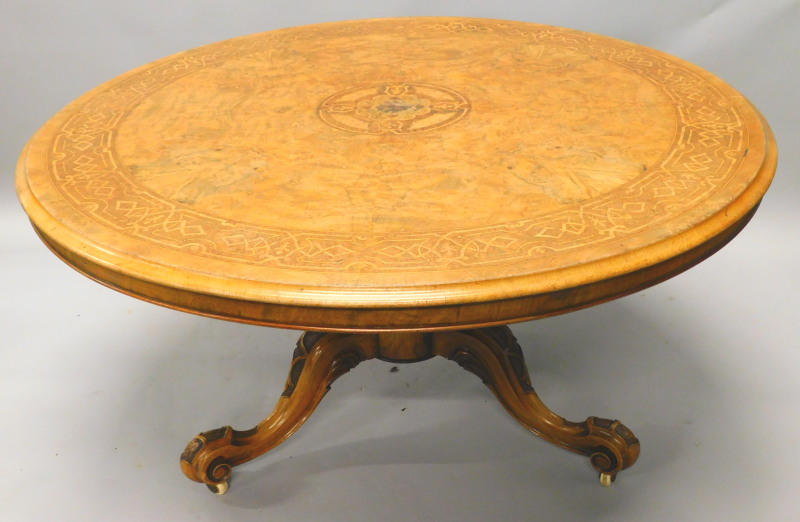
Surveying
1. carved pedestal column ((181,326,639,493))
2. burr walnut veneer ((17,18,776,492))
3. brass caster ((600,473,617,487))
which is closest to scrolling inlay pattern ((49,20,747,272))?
burr walnut veneer ((17,18,776,492))

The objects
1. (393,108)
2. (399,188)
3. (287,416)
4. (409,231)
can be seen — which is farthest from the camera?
(287,416)

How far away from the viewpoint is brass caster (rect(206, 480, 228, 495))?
7.15 feet

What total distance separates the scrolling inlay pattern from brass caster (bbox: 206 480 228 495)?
86cm

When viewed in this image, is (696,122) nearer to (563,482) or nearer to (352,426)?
(563,482)

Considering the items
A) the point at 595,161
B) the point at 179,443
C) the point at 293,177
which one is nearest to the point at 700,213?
the point at 595,161

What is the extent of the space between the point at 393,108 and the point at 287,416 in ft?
2.77

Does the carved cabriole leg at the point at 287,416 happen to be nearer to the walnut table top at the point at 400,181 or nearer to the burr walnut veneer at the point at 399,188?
the burr walnut veneer at the point at 399,188

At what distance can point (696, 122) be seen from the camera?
1.93 m

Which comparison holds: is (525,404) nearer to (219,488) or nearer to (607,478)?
(607,478)

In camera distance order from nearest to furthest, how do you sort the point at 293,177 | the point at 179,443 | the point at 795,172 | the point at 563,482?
the point at 293,177
the point at 563,482
the point at 179,443
the point at 795,172

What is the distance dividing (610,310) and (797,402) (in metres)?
0.68

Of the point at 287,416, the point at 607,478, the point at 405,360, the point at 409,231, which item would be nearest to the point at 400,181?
the point at 409,231

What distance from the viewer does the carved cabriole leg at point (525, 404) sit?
7.00ft

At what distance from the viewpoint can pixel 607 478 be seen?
215cm
